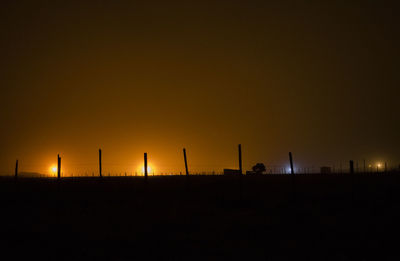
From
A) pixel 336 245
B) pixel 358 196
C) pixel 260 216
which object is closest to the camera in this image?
pixel 336 245

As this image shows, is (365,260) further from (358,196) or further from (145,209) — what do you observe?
(358,196)

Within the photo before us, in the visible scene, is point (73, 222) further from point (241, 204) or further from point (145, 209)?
point (241, 204)

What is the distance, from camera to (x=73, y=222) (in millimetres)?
17250

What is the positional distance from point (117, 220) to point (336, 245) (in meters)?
9.25

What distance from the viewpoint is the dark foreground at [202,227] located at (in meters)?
12.8

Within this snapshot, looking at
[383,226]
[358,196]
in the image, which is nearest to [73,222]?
[383,226]

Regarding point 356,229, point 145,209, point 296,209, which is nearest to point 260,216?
point 296,209

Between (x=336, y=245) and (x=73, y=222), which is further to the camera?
(x=73, y=222)

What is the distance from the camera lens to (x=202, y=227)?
637 inches

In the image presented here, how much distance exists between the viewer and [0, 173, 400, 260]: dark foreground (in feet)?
42.1

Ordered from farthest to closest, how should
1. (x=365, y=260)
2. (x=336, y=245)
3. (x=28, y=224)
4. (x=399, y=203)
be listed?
(x=399, y=203), (x=28, y=224), (x=336, y=245), (x=365, y=260)

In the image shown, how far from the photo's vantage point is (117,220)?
690 inches

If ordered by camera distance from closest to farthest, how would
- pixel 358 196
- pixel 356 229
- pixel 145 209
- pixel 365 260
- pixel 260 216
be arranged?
pixel 365 260, pixel 356 229, pixel 260 216, pixel 145 209, pixel 358 196

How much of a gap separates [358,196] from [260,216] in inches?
Answer: 352
